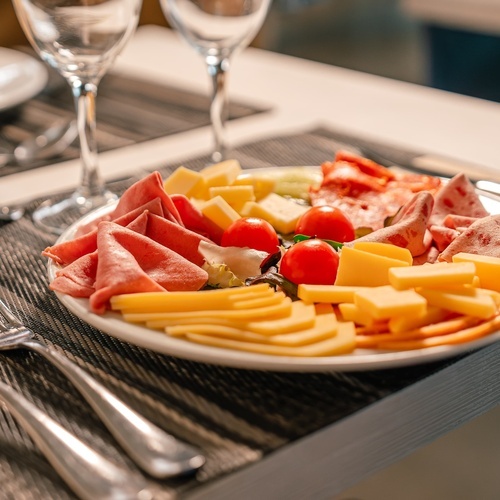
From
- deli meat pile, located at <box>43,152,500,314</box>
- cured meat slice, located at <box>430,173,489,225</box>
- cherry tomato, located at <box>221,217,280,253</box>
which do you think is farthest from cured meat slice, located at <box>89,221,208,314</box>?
cured meat slice, located at <box>430,173,489,225</box>

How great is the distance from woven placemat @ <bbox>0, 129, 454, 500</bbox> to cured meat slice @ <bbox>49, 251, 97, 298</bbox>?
0.06 m

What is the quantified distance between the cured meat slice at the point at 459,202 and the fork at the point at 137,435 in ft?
1.70

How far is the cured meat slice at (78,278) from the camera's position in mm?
852

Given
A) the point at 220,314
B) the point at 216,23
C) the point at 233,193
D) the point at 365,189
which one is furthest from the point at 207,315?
the point at 216,23

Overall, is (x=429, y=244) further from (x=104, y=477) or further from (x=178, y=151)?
(x=178, y=151)

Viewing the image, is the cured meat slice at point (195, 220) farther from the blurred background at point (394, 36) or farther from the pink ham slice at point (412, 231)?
the blurred background at point (394, 36)

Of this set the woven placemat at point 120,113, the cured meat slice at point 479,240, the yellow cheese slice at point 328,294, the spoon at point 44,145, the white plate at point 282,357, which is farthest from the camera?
the woven placemat at point 120,113

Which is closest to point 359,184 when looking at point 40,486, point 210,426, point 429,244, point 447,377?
point 429,244

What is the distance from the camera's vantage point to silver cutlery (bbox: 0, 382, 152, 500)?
0.60 m

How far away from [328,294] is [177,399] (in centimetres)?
18

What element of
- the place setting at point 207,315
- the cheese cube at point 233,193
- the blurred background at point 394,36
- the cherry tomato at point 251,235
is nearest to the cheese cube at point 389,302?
the place setting at point 207,315

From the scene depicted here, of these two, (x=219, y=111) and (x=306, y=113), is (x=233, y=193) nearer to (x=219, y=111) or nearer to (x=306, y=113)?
(x=219, y=111)

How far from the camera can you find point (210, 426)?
0.71 m

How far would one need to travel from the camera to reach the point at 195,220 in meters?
1.02
